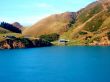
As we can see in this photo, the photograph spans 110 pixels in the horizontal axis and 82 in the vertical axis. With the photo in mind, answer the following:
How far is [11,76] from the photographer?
15375cm

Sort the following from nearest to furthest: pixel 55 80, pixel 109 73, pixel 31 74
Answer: pixel 55 80, pixel 109 73, pixel 31 74

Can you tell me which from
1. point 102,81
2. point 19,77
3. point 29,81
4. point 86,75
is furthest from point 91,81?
point 19,77

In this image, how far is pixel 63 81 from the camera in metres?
132

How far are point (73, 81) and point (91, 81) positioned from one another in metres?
8.07

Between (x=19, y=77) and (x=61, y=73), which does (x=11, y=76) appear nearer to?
(x=19, y=77)

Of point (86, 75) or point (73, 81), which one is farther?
point (86, 75)

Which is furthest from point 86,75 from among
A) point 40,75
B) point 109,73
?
point 40,75

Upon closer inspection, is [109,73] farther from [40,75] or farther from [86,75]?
[40,75]

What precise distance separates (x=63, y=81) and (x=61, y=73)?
79.6 ft

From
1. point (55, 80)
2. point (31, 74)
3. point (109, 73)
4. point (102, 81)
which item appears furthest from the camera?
point (31, 74)

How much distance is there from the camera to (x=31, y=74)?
158500 millimetres

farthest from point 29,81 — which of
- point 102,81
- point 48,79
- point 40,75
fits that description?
point 102,81

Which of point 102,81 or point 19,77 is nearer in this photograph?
point 102,81

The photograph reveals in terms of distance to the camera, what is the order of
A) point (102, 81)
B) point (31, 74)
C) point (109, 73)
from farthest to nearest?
point (31, 74), point (109, 73), point (102, 81)
